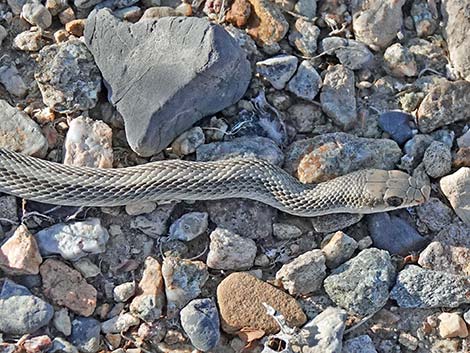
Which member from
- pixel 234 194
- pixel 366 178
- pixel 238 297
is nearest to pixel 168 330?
pixel 238 297

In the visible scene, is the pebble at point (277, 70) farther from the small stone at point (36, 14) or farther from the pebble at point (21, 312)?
the pebble at point (21, 312)

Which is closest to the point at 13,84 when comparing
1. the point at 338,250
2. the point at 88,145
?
the point at 88,145

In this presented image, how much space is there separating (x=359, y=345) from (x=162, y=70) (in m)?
2.48

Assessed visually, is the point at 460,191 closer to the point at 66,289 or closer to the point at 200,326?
the point at 200,326

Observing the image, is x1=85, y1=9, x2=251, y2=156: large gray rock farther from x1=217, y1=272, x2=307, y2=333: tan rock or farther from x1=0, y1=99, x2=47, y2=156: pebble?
x1=217, y1=272, x2=307, y2=333: tan rock

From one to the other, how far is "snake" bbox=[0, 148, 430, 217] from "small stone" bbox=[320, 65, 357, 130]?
469mm

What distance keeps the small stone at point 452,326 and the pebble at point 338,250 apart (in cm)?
84

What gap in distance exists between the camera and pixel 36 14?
217 inches

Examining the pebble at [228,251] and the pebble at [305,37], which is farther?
the pebble at [305,37]

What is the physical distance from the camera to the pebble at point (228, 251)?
5.18 meters

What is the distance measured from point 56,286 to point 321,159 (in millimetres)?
2171

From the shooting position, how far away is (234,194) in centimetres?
523

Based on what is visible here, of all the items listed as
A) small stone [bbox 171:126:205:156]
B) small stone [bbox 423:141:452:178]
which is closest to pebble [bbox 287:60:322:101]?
small stone [bbox 171:126:205:156]

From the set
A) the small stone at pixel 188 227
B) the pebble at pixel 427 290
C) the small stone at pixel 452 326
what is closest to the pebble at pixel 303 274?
the pebble at pixel 427 290
